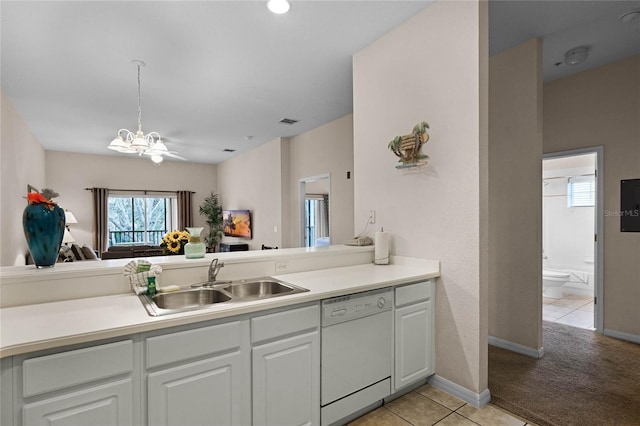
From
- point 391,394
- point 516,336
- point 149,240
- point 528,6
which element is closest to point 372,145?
point 528,6

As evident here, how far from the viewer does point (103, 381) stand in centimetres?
128

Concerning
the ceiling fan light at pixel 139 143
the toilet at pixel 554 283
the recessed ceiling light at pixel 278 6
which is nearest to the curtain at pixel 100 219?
the ceiling fan light at pixel 139 143

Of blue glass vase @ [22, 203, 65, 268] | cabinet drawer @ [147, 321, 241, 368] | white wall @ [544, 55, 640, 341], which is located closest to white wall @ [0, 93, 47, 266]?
blue glass vase @ [22, 203, 65, 268]

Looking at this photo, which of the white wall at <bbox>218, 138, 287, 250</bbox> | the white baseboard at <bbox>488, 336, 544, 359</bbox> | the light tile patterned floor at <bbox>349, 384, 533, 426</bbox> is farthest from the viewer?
the white wall at <bbox>218, 138, 287, 250</bbox>

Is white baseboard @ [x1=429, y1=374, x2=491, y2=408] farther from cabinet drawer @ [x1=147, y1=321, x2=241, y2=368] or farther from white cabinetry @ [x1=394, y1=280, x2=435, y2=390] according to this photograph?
cabinet drawer @ [x1=147, y1=321, x2=241, y2=368]

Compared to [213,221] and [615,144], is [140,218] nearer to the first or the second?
[213,221]

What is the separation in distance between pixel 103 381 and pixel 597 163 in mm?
4520

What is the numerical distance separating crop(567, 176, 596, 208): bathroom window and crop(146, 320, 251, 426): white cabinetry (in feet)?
20.4

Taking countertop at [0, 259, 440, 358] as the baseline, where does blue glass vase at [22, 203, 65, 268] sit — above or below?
above

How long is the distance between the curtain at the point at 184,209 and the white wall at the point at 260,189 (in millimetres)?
1150

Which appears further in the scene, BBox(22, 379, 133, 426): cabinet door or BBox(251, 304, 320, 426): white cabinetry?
BBox(251, 304, 320, 426): white cabinetry

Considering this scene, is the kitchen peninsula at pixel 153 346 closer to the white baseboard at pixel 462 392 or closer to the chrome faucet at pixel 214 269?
the chrome faucet at pixel 214 269

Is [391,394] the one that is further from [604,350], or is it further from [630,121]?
[630,121]

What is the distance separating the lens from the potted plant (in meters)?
8.62
